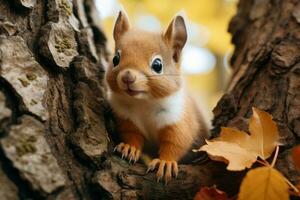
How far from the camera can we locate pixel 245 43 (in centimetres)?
359

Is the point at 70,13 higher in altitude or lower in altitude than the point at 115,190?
higher

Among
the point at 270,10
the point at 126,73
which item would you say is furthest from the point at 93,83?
the point at 270,10

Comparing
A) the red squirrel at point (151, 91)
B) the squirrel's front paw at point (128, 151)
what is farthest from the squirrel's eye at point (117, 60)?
the squirrel's front paw at point (128, 151)

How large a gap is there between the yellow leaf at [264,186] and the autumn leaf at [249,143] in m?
0.19

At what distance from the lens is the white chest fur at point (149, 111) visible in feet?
9.84

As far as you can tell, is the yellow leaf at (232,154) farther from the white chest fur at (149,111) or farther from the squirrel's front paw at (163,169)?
the white chest fur at (149,111)

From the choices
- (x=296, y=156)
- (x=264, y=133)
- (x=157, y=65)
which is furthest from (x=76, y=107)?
(x=296, y=156)

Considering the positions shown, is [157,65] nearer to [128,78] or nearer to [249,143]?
[128,78]

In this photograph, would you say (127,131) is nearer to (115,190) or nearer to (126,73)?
(126,73)

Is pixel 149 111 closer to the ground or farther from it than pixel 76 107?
closer to the ground

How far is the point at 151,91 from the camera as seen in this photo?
9.37 feet

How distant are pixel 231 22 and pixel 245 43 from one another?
369mm

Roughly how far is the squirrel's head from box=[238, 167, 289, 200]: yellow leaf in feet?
3.33

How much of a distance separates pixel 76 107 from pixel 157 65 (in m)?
0.66
